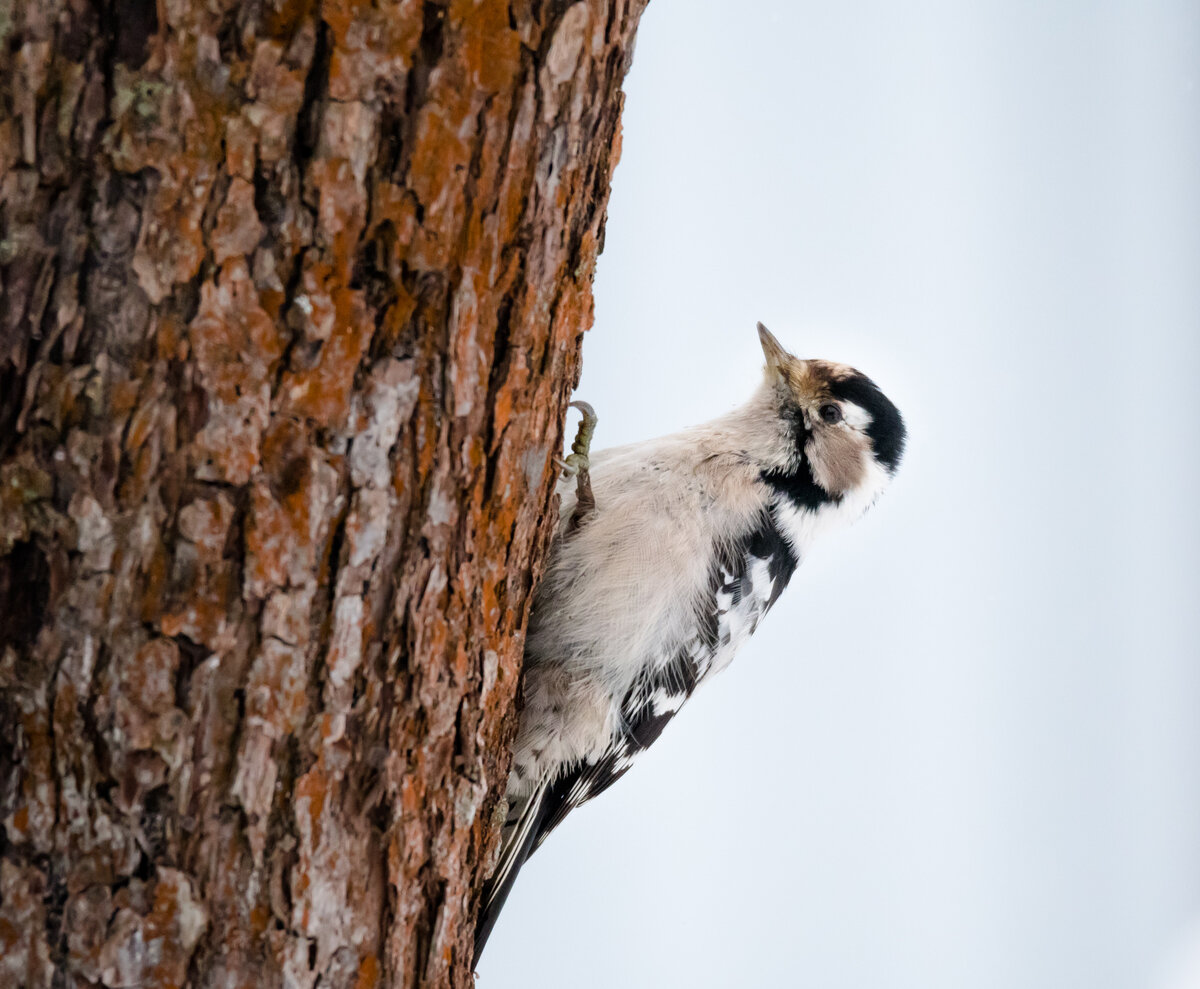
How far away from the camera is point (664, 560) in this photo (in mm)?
1811

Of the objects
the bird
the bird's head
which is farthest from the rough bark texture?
the bird's head

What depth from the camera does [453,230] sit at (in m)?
0.99

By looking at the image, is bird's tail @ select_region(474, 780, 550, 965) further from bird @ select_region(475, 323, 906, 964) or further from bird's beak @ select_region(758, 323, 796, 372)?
bird's beak @ select_region(758, 323, 796, 372)

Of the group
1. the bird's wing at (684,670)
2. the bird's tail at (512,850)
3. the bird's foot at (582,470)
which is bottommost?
the bird's tail at (512,850)

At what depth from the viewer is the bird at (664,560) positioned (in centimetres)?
172

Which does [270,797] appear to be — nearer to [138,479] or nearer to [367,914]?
[367,914]

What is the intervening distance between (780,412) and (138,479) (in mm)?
1458

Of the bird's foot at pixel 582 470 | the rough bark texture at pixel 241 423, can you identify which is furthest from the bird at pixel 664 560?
the rough bark texture at pixel 241 423

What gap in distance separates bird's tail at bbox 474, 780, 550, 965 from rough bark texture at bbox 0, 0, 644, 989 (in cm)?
48

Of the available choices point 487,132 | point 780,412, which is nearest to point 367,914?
point 487,132

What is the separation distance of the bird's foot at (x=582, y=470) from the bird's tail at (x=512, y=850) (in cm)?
51

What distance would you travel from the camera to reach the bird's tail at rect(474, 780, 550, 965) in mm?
1528

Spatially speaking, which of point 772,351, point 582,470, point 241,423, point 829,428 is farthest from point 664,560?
point 241,423

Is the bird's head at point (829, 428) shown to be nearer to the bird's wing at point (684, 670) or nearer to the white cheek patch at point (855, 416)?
the white cheek patch at point (855, 416)
